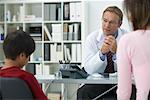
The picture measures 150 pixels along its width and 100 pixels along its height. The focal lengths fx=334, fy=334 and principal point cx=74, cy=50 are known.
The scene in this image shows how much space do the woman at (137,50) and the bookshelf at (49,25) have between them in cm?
331

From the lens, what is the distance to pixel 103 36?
9.20 feet

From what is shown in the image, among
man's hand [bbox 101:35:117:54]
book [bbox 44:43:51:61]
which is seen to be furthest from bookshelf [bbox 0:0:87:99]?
man's hand [bbox 101:35:117:54]

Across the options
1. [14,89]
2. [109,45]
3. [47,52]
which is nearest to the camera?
[14,89]

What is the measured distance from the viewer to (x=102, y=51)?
2.52 metres

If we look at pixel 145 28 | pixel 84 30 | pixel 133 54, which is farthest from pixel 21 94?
pixel 84 30

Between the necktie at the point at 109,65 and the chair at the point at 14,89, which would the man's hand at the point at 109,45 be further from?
the chair at the point at 14,89

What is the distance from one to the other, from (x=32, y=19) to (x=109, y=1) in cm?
123

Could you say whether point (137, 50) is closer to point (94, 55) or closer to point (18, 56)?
point (18, 56)

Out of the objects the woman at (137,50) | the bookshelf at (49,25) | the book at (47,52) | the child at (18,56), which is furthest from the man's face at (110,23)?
the book at (47,52)

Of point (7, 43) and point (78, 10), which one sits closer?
point (7, 43)

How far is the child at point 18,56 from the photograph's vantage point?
178 centimetres

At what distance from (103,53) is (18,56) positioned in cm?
85

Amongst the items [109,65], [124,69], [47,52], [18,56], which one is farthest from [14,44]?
[47,52]

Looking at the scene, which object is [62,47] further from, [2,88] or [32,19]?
[2,88]
